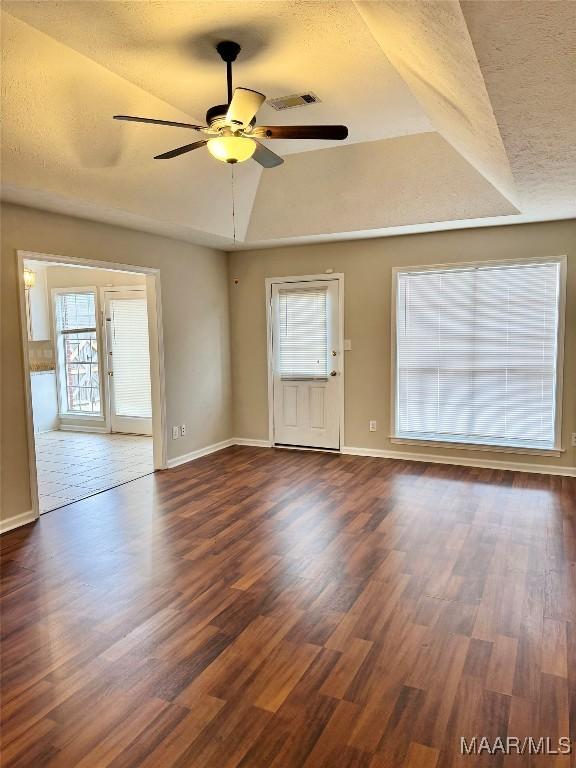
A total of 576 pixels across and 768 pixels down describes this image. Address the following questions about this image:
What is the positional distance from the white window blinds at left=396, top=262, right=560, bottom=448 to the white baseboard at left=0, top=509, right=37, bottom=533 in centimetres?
387

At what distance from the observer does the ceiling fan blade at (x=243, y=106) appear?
2592mm

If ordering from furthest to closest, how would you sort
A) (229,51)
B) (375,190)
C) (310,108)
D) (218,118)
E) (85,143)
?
(375,190)
(310,108)
(85,143)
(229,51)
(218,118)

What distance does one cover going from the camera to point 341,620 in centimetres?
272

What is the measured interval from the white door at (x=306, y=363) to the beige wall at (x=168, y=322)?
72 centimetres

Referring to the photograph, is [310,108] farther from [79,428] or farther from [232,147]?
[79,428]

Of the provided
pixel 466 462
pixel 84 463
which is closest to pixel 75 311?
pixel 84 463

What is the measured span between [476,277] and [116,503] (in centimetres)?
422

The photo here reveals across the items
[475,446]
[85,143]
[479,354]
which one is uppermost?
[85,143]

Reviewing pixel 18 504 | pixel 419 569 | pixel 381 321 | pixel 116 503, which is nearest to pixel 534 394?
pixel 381 321

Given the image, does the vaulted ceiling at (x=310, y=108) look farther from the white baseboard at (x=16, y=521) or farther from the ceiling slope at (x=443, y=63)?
the white baseboard at (x=16, y=521)

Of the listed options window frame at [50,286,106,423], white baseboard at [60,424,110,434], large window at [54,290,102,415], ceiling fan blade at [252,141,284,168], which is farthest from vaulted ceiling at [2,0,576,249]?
white baseboard at [60,424,110,434]

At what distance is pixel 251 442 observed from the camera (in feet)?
22.5

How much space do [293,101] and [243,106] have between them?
130 cm

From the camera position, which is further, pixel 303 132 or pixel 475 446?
pixel 475 446
